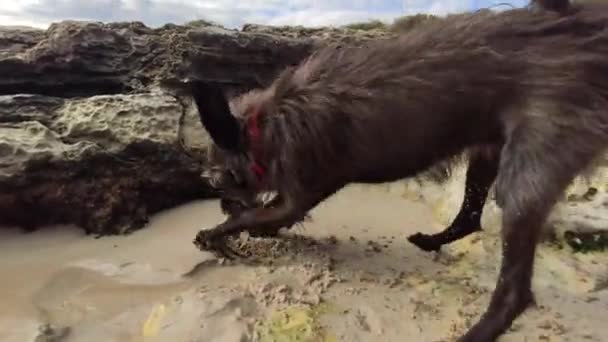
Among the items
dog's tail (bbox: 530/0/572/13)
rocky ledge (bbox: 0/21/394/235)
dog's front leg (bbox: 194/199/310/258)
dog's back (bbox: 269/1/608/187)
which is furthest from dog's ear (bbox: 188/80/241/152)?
dog's tail (bbox: 530/0/572/13)

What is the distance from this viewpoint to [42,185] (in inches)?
222

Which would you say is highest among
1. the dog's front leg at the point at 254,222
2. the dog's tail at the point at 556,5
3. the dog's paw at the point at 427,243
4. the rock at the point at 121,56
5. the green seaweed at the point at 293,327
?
the dog's tail at the point at 556,5

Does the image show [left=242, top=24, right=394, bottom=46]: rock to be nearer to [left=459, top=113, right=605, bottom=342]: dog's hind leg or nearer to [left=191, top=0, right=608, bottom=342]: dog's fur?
[left=191, top=0, right=608, bottom=342]: dog's fur

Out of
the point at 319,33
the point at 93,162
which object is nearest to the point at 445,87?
the point at 93,162

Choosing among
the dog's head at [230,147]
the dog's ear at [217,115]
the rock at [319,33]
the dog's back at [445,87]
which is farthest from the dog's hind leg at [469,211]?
the rock at [319,33]

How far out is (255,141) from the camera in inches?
188

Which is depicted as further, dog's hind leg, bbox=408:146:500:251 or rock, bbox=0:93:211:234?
rock, bbox=0:93:211:234

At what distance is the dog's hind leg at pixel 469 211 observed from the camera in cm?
512

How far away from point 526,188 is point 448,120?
2.21 feet

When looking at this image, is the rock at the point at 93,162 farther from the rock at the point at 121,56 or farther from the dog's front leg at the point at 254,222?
the dog's front leg at the point at 254,222

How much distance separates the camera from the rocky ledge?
5.66 m

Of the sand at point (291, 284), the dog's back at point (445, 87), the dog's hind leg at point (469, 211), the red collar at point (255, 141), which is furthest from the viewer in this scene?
the dog's hind leg at point (469, 211)

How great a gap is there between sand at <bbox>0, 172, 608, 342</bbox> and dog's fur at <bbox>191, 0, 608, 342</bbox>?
0.32 m

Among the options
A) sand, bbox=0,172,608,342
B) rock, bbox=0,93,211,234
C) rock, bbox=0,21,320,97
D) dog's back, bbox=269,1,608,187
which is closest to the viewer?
dog's back, bbox=269,1,608,187
